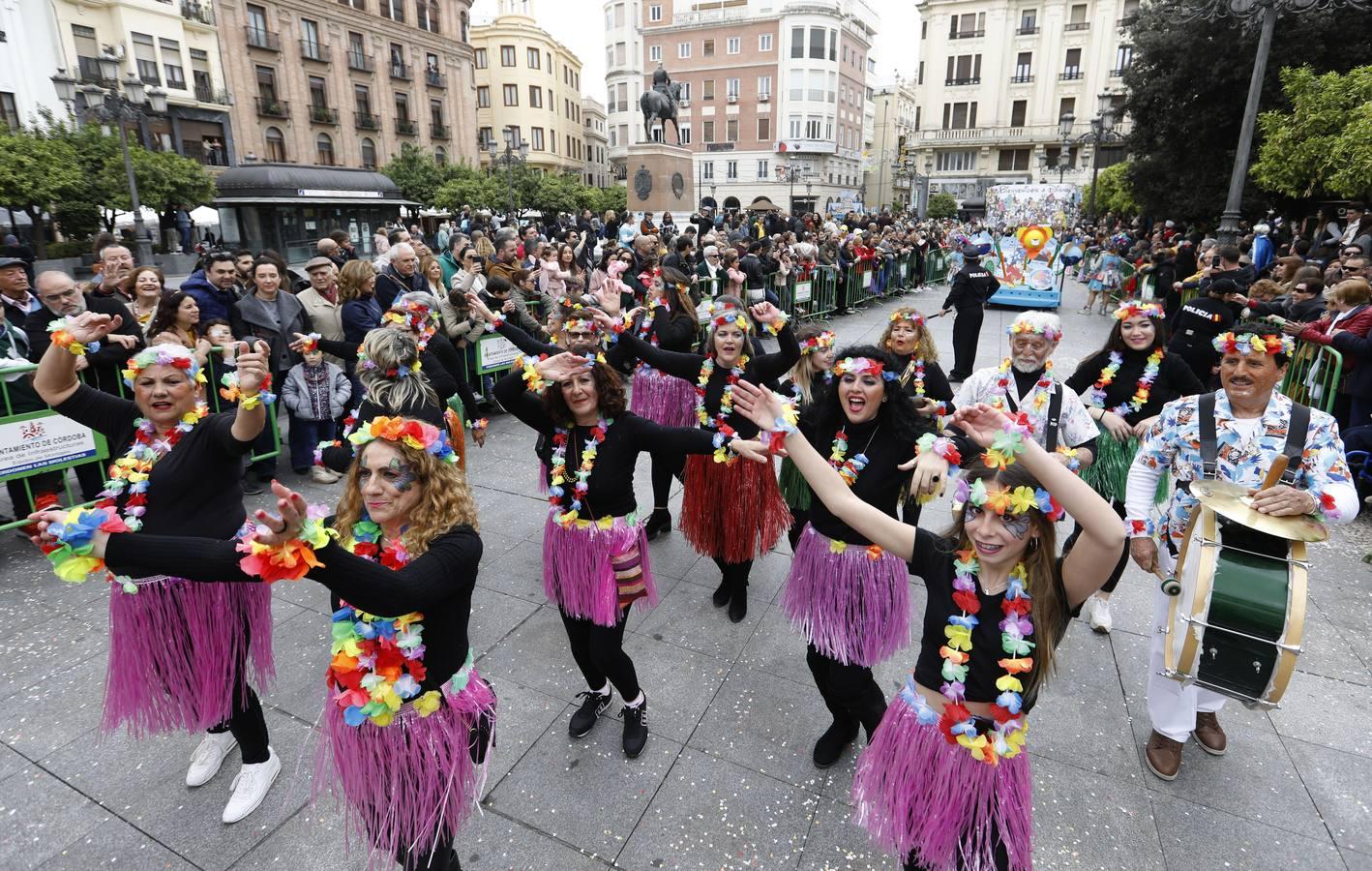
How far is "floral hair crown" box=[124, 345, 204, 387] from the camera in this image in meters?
2.75

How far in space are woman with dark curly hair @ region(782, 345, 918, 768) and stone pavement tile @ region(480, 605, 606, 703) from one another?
1.29m

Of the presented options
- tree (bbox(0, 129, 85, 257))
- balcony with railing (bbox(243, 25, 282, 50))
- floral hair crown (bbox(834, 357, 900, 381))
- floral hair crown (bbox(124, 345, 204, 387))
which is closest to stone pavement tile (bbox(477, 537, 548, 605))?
floral hair crown (bbox(124, 345, 204, 387))

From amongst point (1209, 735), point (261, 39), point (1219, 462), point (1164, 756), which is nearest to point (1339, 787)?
point (1209, 735)

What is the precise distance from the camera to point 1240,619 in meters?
2.47

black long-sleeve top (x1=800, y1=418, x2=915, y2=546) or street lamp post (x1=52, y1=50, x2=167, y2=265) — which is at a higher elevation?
street lamp post (x1=52, y1=50, x2=167, y2=265)

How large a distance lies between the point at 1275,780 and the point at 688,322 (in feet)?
15.0

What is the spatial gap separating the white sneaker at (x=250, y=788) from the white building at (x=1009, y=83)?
56.2 m

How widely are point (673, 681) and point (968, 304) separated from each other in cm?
839

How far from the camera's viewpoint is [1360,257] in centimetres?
739

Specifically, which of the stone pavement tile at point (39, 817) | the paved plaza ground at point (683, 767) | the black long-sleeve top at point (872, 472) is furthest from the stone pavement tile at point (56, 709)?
the black long-sleeve top at point (872, 472)

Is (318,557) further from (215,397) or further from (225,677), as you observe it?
(215,397)

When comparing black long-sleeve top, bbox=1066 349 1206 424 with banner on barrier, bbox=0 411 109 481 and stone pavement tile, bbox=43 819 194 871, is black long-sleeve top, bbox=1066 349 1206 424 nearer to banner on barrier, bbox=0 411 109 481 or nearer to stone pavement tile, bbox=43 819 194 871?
stone pavement tile, bbox=43 819 194 871

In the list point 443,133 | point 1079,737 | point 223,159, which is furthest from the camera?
point 443,133

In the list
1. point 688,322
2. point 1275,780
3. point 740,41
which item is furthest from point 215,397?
point 740,41
